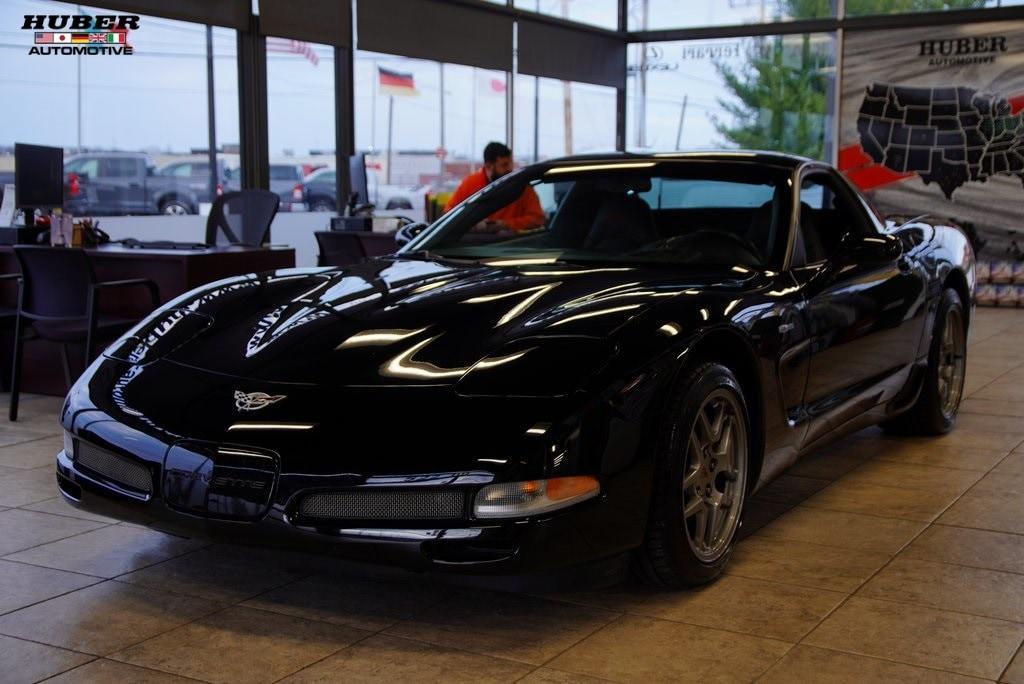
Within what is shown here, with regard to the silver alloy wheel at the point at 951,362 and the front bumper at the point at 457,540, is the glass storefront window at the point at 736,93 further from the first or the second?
the front bumper at the point at 457,540

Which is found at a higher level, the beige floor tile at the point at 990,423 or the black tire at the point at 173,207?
the black tire at the point at 173,207

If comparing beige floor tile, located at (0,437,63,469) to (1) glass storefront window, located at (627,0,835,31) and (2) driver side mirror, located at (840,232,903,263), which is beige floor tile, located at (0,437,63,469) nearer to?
(2) driver side mirror, located at (840,232,903,263)

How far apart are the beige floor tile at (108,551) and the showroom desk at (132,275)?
2691 mm

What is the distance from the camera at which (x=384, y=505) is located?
2.53 meters

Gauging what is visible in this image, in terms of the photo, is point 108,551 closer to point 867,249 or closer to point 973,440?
point 867,249

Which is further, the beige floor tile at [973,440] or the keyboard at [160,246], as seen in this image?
the keyboard at [160,246]

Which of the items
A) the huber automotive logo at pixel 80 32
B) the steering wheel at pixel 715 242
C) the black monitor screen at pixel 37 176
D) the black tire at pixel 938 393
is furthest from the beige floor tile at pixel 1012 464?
the huber automotive logo at pixel 80 32

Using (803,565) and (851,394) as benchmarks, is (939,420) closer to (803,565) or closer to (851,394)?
(851,394)

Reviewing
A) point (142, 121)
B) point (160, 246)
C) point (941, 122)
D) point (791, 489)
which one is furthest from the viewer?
point (941, 122)

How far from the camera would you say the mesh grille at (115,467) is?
9.07 feet

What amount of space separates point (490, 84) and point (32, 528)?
30.5 ft

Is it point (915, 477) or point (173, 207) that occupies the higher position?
point (173, 207)

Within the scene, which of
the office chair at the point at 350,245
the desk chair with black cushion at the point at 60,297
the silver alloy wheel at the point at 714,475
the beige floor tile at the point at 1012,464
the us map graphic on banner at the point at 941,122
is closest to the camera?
the silver alloy wheel at the point at 714,475

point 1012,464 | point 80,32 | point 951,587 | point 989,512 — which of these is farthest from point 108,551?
point 80,32
